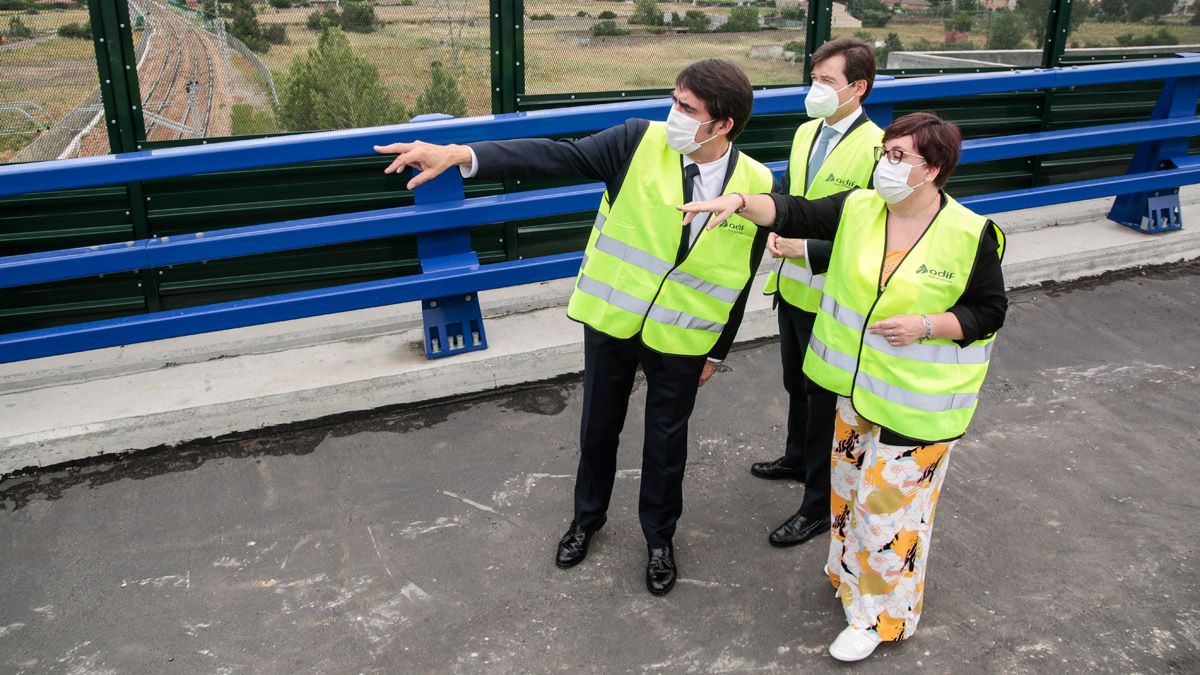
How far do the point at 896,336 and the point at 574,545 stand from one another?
1.47 metres

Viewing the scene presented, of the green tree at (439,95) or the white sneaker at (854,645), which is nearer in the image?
the white sneaker at (854,645)

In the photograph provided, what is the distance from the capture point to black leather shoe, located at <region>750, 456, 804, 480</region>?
4262mm

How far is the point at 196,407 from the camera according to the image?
4371 mm

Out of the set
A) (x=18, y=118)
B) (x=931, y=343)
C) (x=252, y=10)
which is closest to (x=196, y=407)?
(x=18, y=118)

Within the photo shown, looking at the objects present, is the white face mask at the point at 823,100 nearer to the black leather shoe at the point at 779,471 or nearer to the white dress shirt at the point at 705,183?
the white dress shirt at the point at 705,183

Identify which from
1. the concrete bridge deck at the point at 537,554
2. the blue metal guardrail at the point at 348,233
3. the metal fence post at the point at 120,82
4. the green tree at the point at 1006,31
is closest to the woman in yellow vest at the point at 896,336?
the concrete bridge deck at the point at 537,554

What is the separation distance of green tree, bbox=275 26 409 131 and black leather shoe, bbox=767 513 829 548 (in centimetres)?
301

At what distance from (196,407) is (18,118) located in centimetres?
166

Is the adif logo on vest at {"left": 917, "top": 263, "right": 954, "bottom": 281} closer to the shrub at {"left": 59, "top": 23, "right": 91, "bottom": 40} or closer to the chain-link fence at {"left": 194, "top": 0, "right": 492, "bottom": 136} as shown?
the chain-link fence at {"left": 194, "top": 0, "right": 492, "bottom": 136}

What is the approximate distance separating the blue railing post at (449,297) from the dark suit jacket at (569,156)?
1489mm

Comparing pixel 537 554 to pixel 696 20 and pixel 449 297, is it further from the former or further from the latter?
pixel 696 20

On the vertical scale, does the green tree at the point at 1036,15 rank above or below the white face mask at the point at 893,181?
above

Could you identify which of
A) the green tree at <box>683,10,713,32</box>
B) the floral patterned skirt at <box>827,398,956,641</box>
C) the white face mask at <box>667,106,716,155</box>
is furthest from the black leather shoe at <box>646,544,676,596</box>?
the green tree at <box>683,10,713,32</box>

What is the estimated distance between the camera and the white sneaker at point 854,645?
10.5 ft
